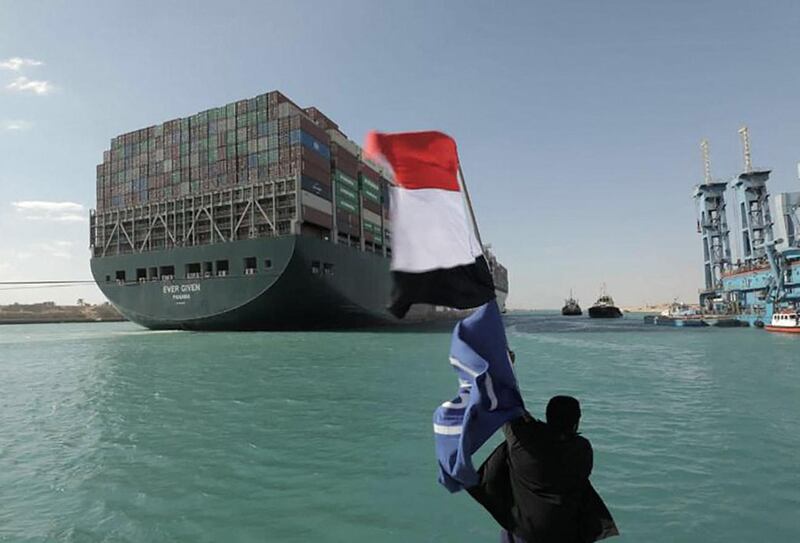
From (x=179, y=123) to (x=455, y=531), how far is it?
44.3 metres

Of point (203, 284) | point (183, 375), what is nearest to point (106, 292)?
point (203, 284)

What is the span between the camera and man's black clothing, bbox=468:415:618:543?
229cm

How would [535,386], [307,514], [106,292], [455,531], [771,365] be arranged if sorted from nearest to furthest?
1. [455,531]
2. [307,514]
3. [535,386]
4. [771,365]
5. [106,292]

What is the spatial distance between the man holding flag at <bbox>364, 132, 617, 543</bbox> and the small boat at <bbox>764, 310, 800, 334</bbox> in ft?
125

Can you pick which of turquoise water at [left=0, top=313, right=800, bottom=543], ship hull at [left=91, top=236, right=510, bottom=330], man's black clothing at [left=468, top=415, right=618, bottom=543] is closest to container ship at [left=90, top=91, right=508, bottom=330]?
ship hull at [left=91, top=236, right=510, bottom=330]

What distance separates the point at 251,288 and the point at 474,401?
3292 cm

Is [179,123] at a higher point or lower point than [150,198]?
higher

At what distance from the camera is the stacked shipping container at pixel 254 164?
36250 mm

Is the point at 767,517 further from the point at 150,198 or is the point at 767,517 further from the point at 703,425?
the point at 150,198

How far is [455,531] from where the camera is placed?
4.59 m

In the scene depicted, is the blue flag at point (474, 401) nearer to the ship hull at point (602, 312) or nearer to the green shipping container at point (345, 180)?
the green shipping container at point (345, 180)

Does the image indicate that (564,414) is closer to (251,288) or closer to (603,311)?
(251,288)

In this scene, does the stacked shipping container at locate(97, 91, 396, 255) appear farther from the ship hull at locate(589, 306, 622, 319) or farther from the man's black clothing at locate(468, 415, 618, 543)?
the ship hull at locate(589, 306, 622, 319)

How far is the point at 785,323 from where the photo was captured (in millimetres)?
32688
